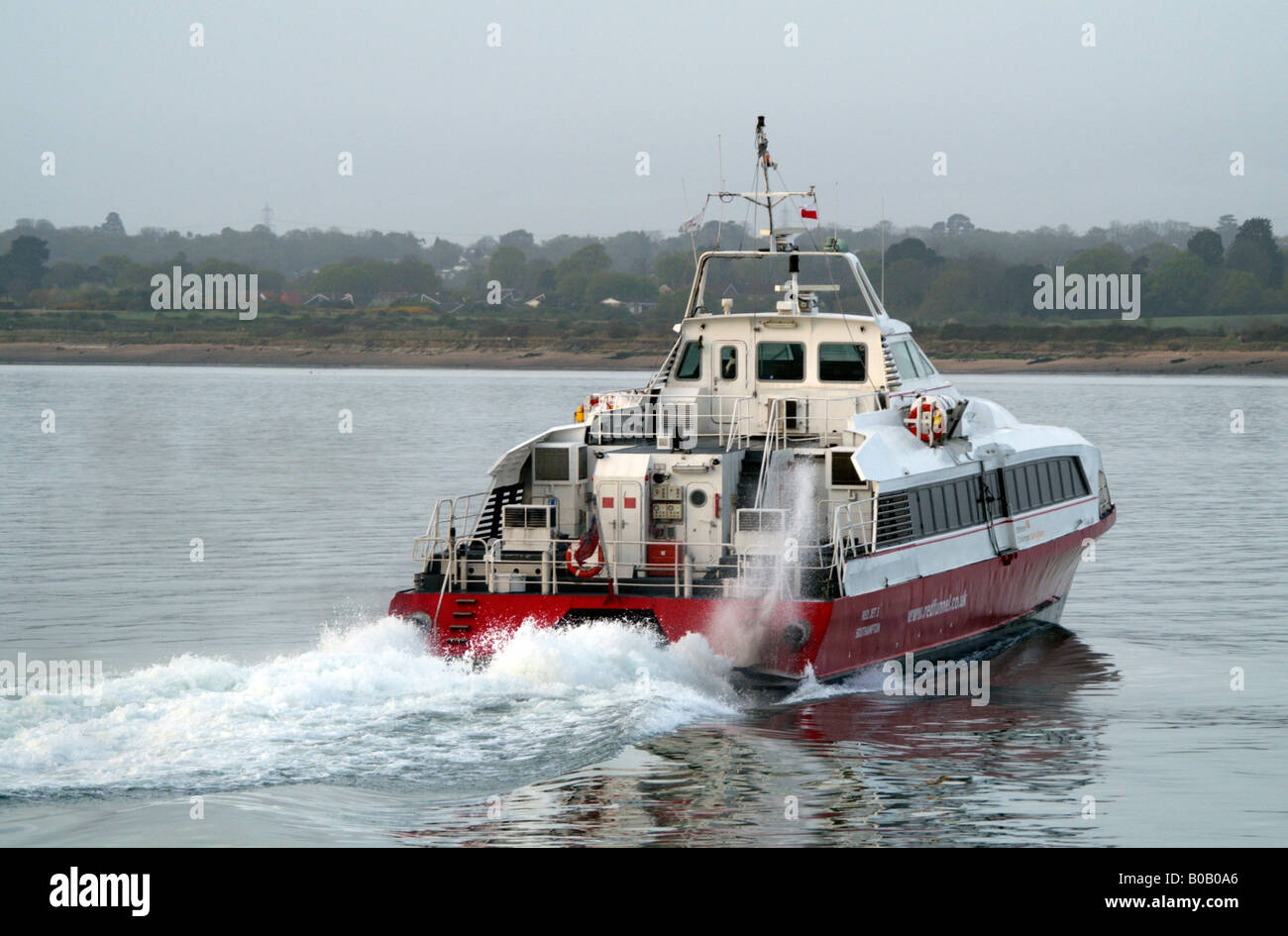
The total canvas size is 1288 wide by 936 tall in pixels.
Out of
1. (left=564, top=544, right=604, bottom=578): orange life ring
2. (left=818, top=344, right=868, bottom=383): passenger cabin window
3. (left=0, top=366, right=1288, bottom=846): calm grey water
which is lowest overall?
(left=0, top=366, right=1288, bottom=846): calm grey water

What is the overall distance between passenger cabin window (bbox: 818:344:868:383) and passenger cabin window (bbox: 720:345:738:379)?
1.22 m

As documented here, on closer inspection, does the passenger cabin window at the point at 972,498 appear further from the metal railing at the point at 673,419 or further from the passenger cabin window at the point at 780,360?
the passenger cabin window at the point at 780,360

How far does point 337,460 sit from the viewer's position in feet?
165

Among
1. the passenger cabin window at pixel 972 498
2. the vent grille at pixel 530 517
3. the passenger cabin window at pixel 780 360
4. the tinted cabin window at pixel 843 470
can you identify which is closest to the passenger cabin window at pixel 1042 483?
the passenger cabin window at pixel 972 498

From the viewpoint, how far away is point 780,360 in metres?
22.9

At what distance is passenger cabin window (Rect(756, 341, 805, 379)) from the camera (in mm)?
22859

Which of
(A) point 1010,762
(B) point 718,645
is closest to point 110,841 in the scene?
(B) point 718,645

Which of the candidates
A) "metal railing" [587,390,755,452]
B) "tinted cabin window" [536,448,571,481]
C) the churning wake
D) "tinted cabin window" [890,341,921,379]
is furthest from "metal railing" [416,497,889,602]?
"tinted cabin window" [890,341,921,379]

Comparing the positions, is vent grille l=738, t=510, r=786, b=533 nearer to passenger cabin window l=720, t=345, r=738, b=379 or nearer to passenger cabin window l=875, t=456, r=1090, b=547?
passenger cabin window l=875, t=456, r=1090, b=547

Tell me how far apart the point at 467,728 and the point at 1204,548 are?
22.3 metres

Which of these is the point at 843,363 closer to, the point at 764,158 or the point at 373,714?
the point at 764,158

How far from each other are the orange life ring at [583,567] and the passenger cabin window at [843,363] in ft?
15.4

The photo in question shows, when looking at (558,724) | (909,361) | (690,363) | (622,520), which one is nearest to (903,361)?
(909,361)
